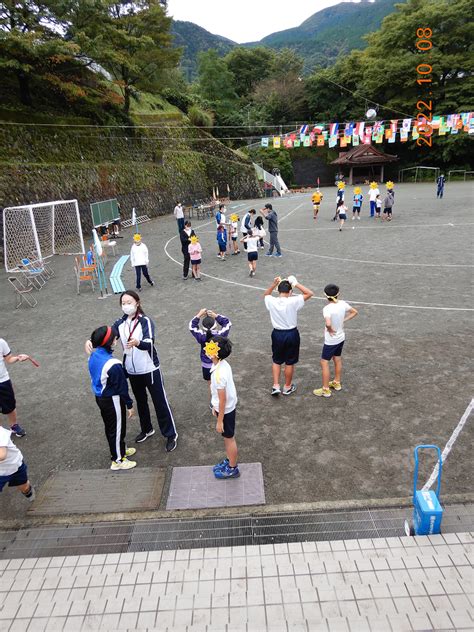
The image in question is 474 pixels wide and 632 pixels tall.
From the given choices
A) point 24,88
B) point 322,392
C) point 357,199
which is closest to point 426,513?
point 322,392

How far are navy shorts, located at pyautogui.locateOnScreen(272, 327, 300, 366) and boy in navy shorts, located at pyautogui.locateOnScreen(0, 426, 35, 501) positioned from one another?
3.58 m

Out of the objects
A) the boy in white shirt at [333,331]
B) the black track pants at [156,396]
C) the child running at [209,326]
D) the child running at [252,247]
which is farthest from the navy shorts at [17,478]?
the child running at [252,247]

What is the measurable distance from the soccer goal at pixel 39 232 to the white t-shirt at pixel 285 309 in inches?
462

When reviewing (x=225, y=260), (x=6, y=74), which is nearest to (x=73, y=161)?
(x=6, y=74)

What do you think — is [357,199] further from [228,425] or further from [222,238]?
[228,425]

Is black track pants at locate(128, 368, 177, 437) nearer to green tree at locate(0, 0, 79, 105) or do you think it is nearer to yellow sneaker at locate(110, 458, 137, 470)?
yellow sneaker at locate(110, 458, 137, 470)

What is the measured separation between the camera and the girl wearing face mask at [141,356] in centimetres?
521

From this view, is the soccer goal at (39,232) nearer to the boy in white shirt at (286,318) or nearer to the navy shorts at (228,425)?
the boy in white shirt at (286,318)

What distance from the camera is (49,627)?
339cm

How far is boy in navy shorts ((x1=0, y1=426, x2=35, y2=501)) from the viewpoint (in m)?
4.21

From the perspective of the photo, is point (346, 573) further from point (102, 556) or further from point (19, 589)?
point (19, 589)

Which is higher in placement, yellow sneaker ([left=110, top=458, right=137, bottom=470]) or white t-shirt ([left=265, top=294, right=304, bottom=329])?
white t-shirt ([left=265, top=294, right=304, bottom=329])

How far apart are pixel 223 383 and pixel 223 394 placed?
13 cm

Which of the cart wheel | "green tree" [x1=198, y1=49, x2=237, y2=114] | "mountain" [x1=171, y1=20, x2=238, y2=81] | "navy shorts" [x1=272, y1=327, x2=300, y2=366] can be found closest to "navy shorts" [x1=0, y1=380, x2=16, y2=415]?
"navy shorts" [x1=272, y1=327, x2=300, y2=366]
